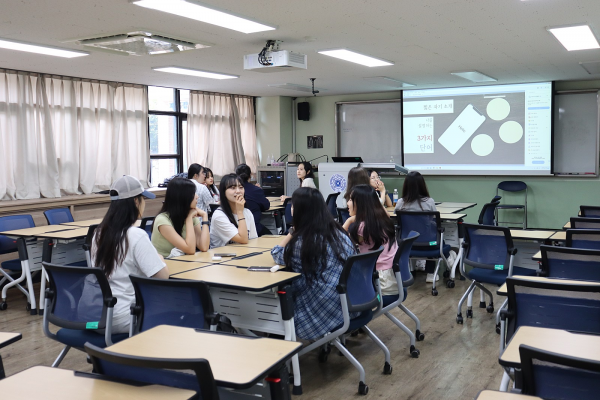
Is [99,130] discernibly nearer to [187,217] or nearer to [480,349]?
[187,217]

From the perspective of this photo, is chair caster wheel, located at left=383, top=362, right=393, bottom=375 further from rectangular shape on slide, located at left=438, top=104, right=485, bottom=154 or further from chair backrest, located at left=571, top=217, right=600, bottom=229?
rectangular shape on slide, located at left=438, top=104, right=485, bottom=154

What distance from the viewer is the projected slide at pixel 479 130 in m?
9.11

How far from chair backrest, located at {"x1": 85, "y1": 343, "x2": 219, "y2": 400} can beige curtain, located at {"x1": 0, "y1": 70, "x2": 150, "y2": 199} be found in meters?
6.06

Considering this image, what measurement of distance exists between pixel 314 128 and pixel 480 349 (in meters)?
7.72

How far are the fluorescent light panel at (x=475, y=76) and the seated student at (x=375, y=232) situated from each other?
15.1ft

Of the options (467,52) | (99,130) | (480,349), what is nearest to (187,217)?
(480,349)

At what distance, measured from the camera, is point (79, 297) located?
288cm

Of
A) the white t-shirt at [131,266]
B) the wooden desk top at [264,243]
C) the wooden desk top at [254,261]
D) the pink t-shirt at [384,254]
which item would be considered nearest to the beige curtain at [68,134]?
the wooden desk top at [264,243]

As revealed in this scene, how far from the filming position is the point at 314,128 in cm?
1121

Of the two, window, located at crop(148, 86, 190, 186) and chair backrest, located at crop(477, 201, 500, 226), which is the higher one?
window, located at crop(148, 86, 190, 186)

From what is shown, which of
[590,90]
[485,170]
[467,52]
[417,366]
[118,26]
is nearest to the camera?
[417,366]

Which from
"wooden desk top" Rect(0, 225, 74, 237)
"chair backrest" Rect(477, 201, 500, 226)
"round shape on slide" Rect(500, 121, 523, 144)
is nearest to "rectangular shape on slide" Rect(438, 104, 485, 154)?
"round shape on slide" Rect(500, 121, 523, 144)

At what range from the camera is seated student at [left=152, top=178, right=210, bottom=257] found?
391 cm

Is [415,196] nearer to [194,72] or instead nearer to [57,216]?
[194,72]
